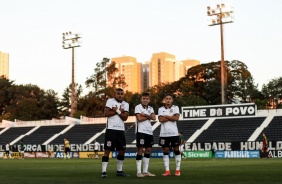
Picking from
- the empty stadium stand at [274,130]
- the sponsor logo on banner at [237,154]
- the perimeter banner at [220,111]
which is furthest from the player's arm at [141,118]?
the perimeter banner at [220,111]

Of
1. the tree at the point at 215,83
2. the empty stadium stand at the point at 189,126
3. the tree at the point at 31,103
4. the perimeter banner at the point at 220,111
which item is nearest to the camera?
the perimeter banner at the point at 220,111

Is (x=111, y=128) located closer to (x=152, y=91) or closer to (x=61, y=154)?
(x=61, y=154)

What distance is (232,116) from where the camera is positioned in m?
51.3

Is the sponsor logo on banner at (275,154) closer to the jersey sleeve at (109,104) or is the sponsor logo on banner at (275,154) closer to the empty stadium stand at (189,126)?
the empty stadium stand at (189,126)

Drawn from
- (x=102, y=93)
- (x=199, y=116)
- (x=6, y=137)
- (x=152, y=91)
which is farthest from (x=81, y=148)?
(x=152, y=91)

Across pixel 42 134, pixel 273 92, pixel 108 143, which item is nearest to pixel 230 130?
pixel 42 134

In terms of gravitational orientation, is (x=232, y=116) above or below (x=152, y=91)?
below

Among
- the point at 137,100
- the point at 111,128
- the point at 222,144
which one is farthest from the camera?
the point at 137,100

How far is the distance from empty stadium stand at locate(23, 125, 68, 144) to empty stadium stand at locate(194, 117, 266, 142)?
66.5 feet

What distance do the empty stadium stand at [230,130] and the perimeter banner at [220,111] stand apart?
1.97ft

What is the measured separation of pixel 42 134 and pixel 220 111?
23019mm

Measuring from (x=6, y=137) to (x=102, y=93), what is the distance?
2855cm

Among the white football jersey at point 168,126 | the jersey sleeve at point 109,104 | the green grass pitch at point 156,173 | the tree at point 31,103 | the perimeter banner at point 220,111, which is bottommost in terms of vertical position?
the green grass pitch at point 156,173

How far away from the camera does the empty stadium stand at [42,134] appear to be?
198 ft
